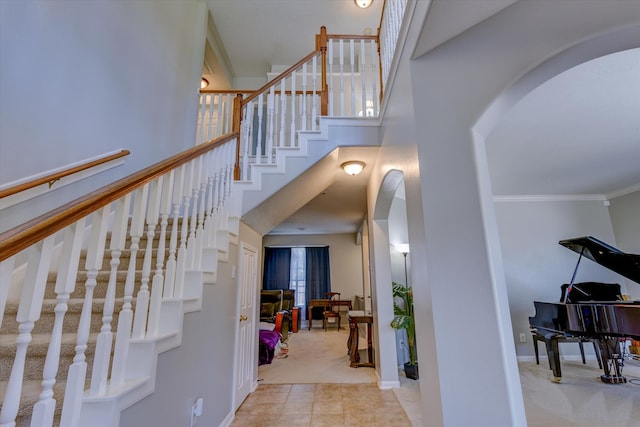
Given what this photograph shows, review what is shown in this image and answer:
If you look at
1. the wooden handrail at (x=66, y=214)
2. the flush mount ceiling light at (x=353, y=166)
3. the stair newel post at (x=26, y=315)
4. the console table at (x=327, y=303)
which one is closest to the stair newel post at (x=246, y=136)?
the flush mount ceiling light at (x=353, y=166)

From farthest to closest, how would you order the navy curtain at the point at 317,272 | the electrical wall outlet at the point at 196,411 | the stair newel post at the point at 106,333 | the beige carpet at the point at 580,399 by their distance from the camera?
the navy curtain at the point at 317,272
the beige carpet at the point at 580,399
the electrical wall outlet at the point at 196,411
the stair newel post at the point at 106,333

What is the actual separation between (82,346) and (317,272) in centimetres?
802

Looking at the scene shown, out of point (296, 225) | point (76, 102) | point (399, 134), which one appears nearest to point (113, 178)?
point (76, 102)

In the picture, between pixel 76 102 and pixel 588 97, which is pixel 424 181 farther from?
pixel 76 102

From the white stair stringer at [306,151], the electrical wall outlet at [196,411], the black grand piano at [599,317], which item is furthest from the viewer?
the white stair stringer at [306,151]

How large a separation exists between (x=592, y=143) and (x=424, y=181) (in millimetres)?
3067

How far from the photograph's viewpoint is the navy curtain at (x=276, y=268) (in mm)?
8859

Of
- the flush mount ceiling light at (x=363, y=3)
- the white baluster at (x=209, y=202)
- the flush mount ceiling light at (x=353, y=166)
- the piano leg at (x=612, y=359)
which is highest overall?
the flush mount ceiling light at (x=363, y=3)

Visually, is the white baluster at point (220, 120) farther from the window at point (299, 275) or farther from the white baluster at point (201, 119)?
the window at point (299, 275)

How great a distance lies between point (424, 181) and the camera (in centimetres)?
155

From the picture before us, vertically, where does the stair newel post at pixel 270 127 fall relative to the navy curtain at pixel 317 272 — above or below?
above

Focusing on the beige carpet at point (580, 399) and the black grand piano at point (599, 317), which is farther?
the black grand piano at point (599, 317)

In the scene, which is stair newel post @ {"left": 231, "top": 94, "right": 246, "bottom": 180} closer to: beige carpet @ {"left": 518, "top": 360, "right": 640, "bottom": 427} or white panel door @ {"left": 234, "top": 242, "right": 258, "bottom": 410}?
white panel door @ {"left": 234, "top": 242, "right": 258, "bottom": 410}

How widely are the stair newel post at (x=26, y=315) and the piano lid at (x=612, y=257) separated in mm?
4574
